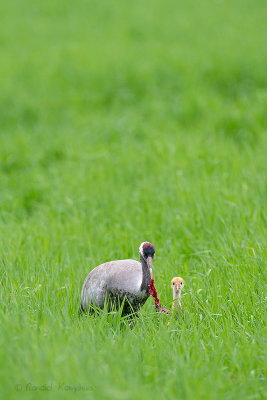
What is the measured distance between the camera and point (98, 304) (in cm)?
328

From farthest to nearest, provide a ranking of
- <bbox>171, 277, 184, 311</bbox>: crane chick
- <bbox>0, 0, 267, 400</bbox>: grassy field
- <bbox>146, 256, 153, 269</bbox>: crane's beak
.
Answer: <bbox>171, 277, 184, 311</bbox>: crane chick, <bbox>146, 256, 153, 269</bbox>: crane's beak, <bbox>0, 0, 267, 400</bbox>: grassy field

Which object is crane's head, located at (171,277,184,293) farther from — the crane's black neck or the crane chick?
the crane's black neck

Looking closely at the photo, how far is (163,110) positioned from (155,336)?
697 centimetres

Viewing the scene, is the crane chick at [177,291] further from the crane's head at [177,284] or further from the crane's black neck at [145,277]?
the crane's black neck at [145,277]

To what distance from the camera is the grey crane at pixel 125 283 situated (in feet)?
10.2

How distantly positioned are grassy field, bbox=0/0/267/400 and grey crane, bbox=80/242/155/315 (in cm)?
13

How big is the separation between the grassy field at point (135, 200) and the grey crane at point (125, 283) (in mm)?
134

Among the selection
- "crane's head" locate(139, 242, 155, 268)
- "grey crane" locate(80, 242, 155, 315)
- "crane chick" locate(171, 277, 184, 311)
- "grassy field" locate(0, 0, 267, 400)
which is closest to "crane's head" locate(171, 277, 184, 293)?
"crane chick" locate(171, 277, 184, 311)

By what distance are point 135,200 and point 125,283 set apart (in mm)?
2858

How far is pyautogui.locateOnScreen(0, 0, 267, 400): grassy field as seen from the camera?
270cm

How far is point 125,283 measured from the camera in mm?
3109

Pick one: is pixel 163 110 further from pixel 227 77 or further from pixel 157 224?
pixel 157 224

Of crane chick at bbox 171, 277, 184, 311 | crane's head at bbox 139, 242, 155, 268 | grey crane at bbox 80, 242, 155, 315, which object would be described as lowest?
crane chick at bbox 171, 277, 184, 311

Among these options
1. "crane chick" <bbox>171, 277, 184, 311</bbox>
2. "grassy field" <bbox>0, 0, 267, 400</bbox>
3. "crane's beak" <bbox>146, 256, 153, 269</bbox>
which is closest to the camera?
"grassy field" <bbox>0, 0, 267, 400</bbox>
